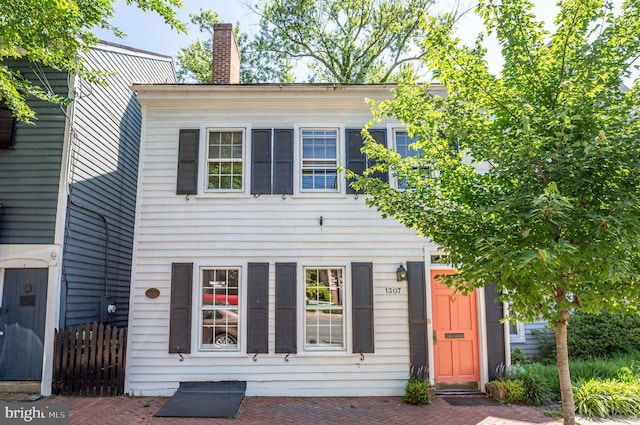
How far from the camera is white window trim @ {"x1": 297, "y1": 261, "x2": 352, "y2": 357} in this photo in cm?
802

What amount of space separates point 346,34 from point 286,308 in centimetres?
1457

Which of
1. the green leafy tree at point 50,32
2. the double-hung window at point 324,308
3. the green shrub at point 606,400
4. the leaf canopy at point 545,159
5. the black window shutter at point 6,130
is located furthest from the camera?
the black window shutter at point 6,130

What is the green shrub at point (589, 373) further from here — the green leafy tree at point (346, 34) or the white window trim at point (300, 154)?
the green leafy tree at point (346, 34)

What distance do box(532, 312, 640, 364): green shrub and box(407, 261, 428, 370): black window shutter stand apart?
12.0 ft

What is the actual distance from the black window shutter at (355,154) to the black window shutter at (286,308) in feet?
7.43

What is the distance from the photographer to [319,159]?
867 centimetres

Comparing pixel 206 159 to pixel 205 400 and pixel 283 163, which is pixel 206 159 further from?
pixel 205 400

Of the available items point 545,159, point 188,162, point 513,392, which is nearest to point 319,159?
point 188,162

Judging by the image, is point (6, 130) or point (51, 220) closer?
point (51, 220)

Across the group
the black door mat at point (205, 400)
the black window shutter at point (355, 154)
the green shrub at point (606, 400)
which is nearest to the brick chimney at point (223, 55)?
the black window shutter at point (355, 154)

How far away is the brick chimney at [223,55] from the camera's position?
9.67m

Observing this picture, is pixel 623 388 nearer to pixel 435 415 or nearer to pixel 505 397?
pixel 505 397

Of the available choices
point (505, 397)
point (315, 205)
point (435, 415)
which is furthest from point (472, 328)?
point (315, 205)

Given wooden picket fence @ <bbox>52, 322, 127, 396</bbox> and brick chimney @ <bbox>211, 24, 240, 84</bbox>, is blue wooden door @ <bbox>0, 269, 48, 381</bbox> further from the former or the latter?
brick chimney @ <bbox>211, 24, 240, 84</bbox>
